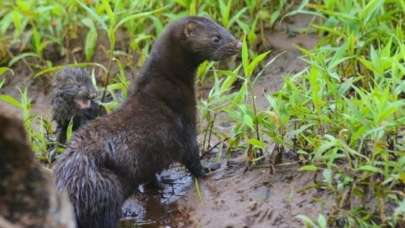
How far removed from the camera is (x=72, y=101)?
8.30 metres

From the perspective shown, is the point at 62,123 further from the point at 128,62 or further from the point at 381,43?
the point at 381,43

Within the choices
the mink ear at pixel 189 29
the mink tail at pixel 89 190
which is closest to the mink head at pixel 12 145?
the mink tail at pixel 89 190

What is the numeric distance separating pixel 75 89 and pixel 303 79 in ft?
5.52

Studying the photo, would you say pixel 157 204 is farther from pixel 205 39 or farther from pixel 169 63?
pixel 205 39

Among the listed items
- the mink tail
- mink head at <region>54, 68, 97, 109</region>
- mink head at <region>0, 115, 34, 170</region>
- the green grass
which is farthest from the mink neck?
mink head at <region>0, 115, 34, 170</region>

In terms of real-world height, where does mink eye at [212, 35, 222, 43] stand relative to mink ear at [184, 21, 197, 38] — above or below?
below

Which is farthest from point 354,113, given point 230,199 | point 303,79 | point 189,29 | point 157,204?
point 157,204

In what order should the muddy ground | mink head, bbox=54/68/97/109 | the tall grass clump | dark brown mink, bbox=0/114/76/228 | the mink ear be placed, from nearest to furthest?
1. dark brown mink, bbox=0/114/76/228
2. the tall grass clump
3. the muddy ground
4. the mink ear
5. mink head, bbox=54/68/97/109

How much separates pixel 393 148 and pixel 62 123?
2.61m

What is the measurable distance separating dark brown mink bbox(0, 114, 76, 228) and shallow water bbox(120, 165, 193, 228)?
2.27 m

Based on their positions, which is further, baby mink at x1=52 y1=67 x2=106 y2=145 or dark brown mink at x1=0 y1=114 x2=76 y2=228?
baby mink at x1=52 y1=67 x2=106 y2=145

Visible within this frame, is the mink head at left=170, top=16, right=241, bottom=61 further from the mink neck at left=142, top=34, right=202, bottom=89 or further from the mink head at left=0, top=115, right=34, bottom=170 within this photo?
the mink head at left=0, top=115, right=34, bottom=170

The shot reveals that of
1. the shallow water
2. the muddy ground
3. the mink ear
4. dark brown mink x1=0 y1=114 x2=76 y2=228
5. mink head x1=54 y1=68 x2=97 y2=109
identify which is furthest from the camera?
mink head x1=54 y1=68 x2=97 y2=109

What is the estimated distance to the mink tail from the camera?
22.8ft
